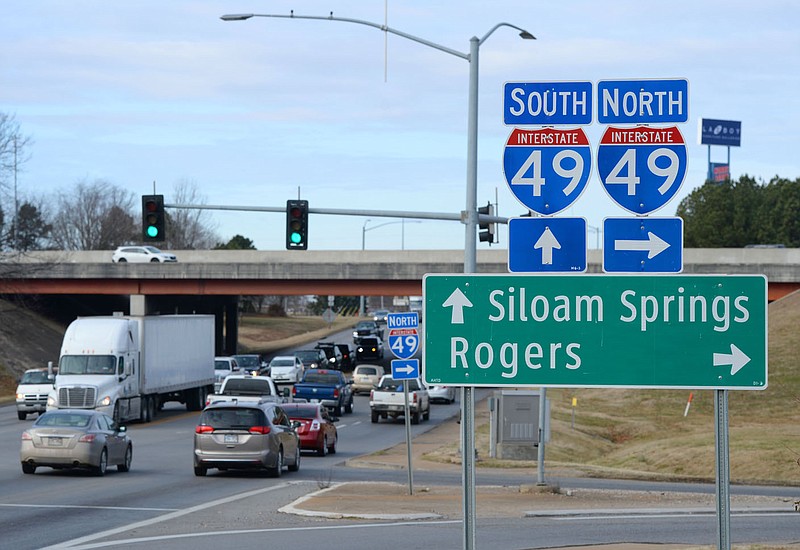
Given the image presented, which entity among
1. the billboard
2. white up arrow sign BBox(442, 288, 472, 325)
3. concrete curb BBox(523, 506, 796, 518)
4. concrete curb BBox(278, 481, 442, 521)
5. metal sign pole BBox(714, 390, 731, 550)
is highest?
the billboard

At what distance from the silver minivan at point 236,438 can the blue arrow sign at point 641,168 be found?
14.3 m

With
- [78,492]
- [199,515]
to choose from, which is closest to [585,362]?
[199,515]

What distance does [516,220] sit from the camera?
13117 mm

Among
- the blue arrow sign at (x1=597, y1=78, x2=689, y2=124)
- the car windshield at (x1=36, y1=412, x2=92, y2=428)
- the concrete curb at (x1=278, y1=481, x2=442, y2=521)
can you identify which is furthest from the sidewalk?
the blue arrow sign at (x1=597, y1=78, x2=689, y2=124)

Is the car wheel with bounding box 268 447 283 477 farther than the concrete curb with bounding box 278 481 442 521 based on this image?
Yes

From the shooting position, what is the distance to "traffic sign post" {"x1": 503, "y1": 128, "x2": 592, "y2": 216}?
13422 mm

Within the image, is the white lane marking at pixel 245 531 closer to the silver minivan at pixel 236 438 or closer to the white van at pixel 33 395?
the silver minivan at pixel 236 438

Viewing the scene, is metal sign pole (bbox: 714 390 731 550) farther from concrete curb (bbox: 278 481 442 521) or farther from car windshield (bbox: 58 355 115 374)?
car windshield (bbox: 58 355 115 374)

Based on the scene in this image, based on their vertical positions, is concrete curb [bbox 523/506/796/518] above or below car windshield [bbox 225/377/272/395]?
below

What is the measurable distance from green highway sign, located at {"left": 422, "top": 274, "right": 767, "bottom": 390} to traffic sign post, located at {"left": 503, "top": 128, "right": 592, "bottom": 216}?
19.1 feet

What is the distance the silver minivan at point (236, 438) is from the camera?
85.0 ft

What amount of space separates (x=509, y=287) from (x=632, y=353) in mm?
836

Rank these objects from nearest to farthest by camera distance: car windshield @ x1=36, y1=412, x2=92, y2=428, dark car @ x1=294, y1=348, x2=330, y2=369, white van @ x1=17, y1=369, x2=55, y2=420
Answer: car windshield @ x1=36, y1=412, x2=92, y2=428 < white van @ x1=17, y1=369, x2=55, y2=420 < dark car @ x1=294, y1=348, x2=330, y2=369

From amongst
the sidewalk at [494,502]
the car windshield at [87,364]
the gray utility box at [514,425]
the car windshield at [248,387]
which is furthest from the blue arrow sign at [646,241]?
the car windshield at [87,364]
